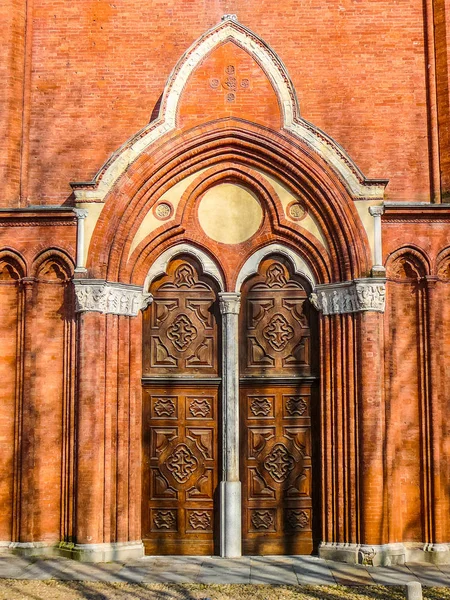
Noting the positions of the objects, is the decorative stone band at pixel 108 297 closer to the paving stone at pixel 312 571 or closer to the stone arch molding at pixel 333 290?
the stone arch molding at pixel 333 290

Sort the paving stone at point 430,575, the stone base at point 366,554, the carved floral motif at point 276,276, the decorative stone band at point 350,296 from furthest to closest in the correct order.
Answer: the carved floral motif at point 276,276, the decorative stone band at point 350,296, the stone base at point 366,554, the paving stone at point 430,575

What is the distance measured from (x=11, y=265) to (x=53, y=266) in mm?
605

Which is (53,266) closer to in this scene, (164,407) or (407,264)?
(164,407)

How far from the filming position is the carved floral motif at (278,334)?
37.0ft

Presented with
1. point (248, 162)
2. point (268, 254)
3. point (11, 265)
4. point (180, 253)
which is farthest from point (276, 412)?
point (11, 265)

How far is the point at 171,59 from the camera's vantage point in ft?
38.8

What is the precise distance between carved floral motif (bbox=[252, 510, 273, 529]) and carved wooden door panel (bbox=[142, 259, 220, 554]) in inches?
22.5

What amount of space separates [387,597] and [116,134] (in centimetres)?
741

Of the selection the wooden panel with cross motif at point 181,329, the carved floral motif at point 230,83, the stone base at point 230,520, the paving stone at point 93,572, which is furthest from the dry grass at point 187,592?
the carved floral motif at point 230,83

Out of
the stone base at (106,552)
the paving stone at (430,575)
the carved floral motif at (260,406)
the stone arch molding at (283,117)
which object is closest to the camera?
the paving stone at (430,575)

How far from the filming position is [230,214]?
455 inches

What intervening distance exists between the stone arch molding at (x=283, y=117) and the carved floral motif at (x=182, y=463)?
3800mm

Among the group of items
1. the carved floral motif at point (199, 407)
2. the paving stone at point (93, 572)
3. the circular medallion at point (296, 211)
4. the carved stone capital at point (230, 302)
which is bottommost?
the paving stone at point (93, 572)

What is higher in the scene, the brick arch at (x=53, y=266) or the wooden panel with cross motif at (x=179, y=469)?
the brick arch at (x=53, y=266)
